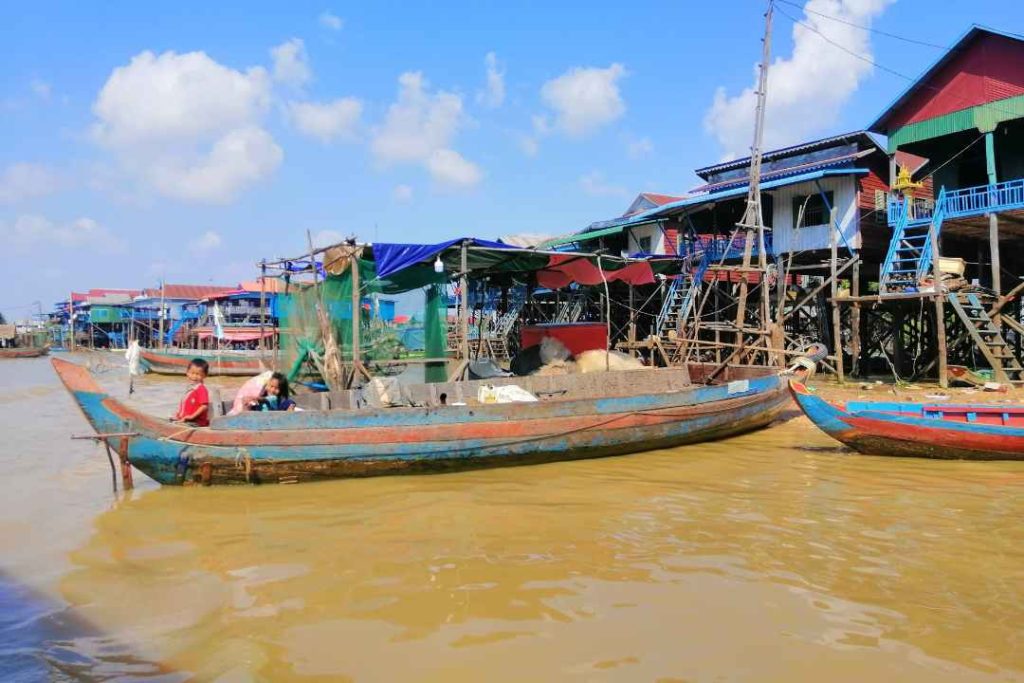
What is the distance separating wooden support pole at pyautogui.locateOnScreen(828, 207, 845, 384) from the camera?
15.9 metres

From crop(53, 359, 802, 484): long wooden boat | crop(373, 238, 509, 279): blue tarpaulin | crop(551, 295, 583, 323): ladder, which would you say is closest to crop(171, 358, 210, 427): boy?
crop(53, 359, 802, 484): long wooden boat

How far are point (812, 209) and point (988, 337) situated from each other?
588cm

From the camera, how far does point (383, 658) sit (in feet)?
12.4

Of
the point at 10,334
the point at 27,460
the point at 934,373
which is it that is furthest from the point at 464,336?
the point at 10,334

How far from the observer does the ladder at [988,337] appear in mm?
13617

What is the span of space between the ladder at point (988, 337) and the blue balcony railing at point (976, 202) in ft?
6.97

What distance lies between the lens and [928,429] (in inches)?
333

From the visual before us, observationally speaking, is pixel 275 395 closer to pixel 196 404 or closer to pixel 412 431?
pixel 196 404

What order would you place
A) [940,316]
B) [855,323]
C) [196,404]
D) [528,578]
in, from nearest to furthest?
[528,578]
[196,404]
[940,316]
[855,323]

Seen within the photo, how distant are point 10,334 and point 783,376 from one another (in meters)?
64.0

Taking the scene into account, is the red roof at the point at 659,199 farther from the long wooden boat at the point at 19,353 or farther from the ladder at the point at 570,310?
the long wooden boat at the point at 19,353

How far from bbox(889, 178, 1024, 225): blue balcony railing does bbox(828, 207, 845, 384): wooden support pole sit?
136 centimetres

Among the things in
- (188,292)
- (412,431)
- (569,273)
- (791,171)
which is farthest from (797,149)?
(188,292)

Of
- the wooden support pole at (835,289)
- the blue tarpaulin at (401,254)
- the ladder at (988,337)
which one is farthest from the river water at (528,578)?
the wooden support pole at (835,289)
